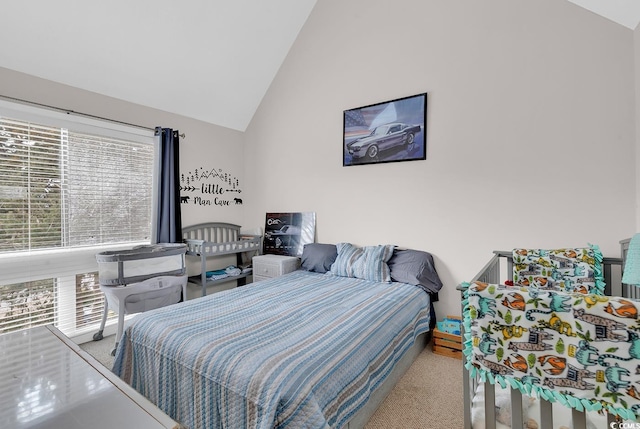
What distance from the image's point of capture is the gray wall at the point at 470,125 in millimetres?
2168

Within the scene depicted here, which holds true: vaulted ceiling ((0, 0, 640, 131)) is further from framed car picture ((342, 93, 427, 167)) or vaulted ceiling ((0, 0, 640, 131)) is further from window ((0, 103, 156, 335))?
framed car picture ((342, 93, 427, 167))

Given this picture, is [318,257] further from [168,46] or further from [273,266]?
[168,46]

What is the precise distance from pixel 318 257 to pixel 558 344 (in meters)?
2.46

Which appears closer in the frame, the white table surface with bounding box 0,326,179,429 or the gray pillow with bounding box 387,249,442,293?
the white table surface with bounding box 0,326,179,429

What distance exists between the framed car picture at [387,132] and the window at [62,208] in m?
2.18

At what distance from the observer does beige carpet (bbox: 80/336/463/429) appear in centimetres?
171

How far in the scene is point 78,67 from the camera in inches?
102

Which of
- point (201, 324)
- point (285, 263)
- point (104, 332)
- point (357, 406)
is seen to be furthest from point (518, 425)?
point (104, 332)

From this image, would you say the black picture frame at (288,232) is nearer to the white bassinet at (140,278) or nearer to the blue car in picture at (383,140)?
the blue car in picture at (383,140)

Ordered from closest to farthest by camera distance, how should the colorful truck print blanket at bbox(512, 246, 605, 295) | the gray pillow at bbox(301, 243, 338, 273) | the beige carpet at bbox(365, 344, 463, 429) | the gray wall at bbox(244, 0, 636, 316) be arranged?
the beige carpet at bbox(365, 344, 463, 429) < the colorful truck print blanket at bbox(512, 246, 605, 295) < the gray wall at bbox(244, 0, 636, 316) < the gray pillow at bbox(301, 243, 338, 273)

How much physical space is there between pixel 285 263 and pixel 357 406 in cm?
203

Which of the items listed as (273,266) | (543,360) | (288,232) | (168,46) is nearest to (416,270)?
(273,266)

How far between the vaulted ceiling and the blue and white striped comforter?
2279 millimetres

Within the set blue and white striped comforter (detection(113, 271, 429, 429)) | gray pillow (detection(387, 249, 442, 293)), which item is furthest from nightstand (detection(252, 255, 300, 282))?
gray pillow (detection(387, 249, 442, 293))
